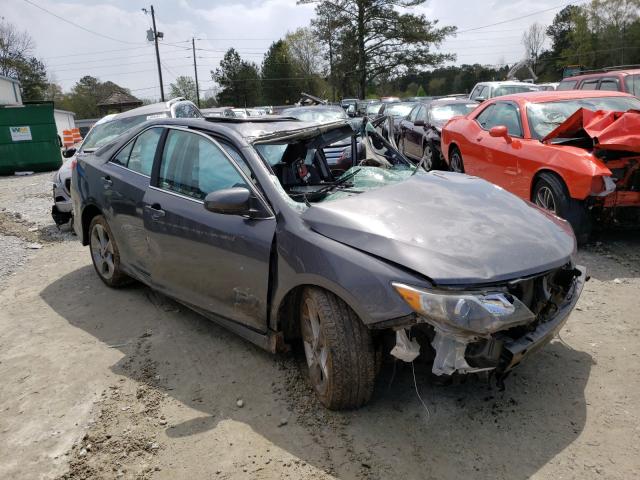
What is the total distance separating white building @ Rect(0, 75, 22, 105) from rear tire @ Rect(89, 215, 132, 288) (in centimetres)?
2995

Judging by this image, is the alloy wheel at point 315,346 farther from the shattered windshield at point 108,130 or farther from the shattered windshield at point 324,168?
the shattered windshield at point 108,130

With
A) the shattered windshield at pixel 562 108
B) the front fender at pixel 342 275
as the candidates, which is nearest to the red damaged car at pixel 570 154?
the shattered windshield at pixel 562 108

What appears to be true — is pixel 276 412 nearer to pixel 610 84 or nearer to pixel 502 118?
pixel 502 118

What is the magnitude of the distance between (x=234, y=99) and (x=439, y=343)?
223ft

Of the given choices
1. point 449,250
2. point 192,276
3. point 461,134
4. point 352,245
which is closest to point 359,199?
point 352,245

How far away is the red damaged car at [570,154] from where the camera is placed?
5133 millimetres

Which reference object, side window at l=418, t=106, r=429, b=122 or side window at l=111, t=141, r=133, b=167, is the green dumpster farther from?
side window at l=111, t=141, r=133, b=167

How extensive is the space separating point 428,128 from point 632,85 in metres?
3.78

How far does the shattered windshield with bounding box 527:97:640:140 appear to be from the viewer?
20.7 feet

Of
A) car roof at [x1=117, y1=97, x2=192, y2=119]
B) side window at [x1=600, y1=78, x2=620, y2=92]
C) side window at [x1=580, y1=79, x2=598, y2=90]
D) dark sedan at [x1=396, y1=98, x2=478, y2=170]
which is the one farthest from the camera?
side window at [x1=580, y1=79, x2=598, y2=90]

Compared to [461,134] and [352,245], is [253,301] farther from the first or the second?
[461,134]

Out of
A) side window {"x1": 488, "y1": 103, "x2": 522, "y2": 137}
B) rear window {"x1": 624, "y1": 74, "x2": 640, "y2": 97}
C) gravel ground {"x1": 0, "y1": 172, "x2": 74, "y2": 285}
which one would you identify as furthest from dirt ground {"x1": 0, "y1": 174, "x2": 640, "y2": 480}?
rear window {"x1": 624, "y1": 74, "x2": 640, "y2": 97}

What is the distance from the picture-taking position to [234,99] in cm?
6706

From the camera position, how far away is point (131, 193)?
4352mm
